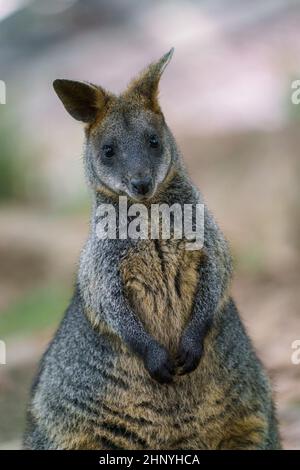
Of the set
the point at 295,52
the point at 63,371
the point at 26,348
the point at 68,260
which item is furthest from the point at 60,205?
the point at 63,371

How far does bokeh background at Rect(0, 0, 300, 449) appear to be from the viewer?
13094mm

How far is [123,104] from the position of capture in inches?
263

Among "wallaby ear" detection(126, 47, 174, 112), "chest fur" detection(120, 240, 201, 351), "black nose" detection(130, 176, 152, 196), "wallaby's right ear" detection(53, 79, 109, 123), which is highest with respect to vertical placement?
"wallaby ear" detection(126, 47, 174, 112)

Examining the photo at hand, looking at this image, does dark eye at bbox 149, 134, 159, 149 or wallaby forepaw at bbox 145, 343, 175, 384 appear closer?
wallaby forepaw at bbox 145, 343, 175, 384

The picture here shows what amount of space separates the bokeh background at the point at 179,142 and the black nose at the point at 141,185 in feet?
11.0

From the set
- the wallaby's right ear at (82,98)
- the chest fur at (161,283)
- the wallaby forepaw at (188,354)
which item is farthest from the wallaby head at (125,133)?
the wallaby forepaw at (188,354)

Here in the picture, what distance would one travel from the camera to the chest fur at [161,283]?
255 inches

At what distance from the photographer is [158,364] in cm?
641

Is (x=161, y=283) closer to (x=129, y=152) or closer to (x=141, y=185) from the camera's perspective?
(x=141, y=185)

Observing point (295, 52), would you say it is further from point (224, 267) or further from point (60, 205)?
point (224, 267)

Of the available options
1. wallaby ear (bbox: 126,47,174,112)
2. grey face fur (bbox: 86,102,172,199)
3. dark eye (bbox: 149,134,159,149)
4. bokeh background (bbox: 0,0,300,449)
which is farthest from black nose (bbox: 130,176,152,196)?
bokeh background (bbox: 0,0,300,449)

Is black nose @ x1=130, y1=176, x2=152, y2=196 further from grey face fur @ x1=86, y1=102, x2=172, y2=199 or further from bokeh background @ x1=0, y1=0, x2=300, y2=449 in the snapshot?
bokeh background @ x1=0, y1=0, x2=300, y2=449

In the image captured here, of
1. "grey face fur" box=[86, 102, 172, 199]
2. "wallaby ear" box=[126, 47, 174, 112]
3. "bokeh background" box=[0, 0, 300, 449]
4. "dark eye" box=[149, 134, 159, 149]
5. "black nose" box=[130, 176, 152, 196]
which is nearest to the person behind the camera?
"black nose" box=[130, 176, 152, 196]

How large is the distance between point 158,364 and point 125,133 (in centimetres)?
150
